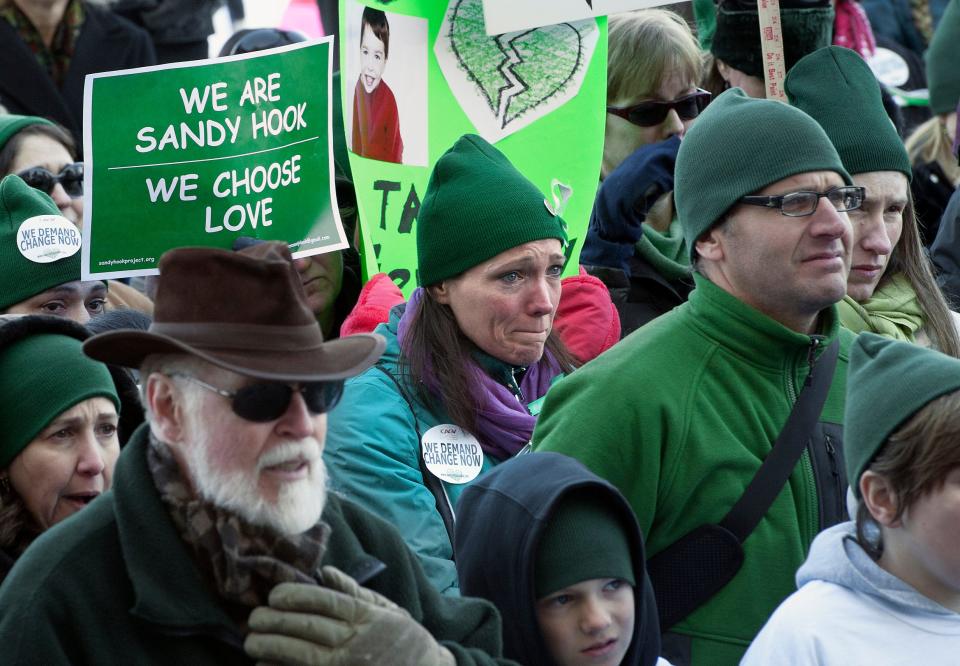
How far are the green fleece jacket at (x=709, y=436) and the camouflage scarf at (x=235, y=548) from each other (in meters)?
1.06

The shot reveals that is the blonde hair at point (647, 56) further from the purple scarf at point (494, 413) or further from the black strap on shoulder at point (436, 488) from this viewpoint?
the black strap on shoulder at point (436, 488)

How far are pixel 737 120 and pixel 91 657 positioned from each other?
2.25 metres

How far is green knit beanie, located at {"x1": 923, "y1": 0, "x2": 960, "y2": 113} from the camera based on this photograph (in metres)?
7.77

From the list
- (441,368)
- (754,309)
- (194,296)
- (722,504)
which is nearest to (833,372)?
→ (754,309)

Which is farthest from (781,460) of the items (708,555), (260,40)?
(260,40)

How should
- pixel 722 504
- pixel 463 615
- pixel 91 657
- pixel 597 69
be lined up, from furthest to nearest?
pixel 597 69, pixel 722 504, pixel 463 615, pixel 91 657

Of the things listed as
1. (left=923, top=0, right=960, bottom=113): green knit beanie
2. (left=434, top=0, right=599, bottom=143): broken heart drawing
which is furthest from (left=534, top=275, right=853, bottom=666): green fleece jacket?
(left=923, top=0, right=960, bottom=113): green knit beanie

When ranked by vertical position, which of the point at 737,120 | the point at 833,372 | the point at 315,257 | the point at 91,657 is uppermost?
the point at 737,120

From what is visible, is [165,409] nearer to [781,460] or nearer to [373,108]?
[781,460]

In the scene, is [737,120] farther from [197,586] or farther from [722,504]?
[197,586]

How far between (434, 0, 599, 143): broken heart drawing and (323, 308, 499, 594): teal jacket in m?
1.62

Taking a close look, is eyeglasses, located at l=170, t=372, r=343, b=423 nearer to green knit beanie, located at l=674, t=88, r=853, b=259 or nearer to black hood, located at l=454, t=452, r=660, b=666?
black hood, located at l=454, t=452, r=660, b=666

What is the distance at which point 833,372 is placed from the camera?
415cm

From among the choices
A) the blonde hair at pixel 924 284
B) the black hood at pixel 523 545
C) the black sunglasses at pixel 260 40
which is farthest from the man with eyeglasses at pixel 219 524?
the black sunglasses at pixel 260 40
